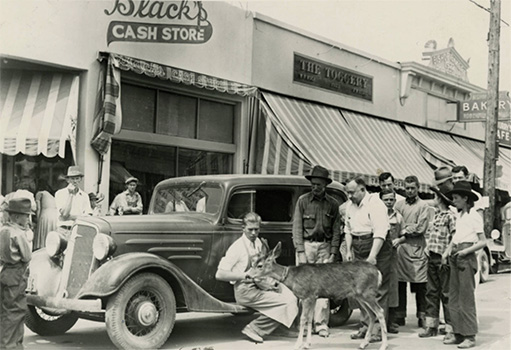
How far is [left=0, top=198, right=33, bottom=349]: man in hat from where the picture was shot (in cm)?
590

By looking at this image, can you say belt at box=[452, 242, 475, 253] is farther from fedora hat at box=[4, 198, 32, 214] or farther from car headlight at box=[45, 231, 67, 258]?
fedora hat at box=[4, 198, 32, 214]

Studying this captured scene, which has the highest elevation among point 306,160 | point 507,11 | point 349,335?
point 507,11

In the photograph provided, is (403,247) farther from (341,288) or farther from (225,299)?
(225,299)

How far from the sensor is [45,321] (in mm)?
7590

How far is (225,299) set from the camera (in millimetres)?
7754

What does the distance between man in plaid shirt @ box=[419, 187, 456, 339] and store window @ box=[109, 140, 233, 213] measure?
6159 millimetres

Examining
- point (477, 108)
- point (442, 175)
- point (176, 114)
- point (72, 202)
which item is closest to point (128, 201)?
point (72, 202)

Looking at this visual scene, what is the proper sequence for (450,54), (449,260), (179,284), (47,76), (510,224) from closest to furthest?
(179,284)
(449,260)
(47,76)
(510,224)
(450,54)

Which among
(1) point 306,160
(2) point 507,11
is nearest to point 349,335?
(1) point 306,160

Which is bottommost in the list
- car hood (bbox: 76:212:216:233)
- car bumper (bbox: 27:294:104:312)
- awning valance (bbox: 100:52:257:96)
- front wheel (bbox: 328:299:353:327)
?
front wheel (bbox: 328:299:353:327)

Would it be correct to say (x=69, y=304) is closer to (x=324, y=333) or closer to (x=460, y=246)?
(x=324, y=333)

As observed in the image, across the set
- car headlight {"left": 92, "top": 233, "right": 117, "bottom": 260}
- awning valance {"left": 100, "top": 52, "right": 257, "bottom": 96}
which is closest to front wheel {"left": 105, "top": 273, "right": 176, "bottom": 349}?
car headlight {"left": 92, "top": 233, "right": 117, "bottom": 260}

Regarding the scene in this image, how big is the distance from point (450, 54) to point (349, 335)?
711 inches

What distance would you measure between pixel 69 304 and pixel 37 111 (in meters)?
5.58
